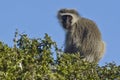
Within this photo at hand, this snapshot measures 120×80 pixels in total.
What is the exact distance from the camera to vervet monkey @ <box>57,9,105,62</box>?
63.3 feet

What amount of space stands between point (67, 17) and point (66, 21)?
0.15 metres

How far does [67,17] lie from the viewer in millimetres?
20359

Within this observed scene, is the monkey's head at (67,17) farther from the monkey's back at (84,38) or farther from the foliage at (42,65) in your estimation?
the foliage at (42,65)

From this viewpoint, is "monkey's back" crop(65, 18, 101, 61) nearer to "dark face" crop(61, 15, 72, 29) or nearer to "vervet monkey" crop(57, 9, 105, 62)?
"vervet monkey" crop(57, 9, 105, 62)

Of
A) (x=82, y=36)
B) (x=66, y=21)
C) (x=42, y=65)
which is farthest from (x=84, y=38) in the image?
(x=42, y=65)

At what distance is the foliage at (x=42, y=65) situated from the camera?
10.1m

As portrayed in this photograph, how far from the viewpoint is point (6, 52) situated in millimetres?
10539

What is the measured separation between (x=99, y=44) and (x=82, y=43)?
21.1 inches

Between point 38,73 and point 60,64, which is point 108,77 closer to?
point 60,64

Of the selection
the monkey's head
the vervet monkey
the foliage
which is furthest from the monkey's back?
the foliage

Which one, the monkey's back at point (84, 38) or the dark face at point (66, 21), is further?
the dark face at point (66, 21)

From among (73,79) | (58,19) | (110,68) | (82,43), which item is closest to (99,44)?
(82,43)

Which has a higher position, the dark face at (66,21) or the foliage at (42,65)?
the dark face at (66,21)

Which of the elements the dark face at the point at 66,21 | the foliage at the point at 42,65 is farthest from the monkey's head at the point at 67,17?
the foliage at the point at 42,65
